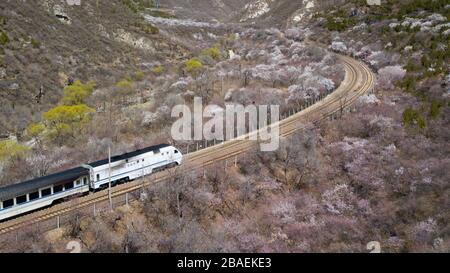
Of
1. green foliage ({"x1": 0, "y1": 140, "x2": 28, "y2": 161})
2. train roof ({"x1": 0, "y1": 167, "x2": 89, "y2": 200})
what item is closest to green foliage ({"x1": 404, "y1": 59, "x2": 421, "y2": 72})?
train roof ({"x1": 0, "y1": 167, "x2": 89, "y2": 200})

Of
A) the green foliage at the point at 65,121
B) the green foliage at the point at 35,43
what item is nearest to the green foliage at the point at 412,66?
the green foliage at the point at 65,121

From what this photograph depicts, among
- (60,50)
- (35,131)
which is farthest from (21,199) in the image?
(60,50)

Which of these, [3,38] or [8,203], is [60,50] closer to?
[3,38]

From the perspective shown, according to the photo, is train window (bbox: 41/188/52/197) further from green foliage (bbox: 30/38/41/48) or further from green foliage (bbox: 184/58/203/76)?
green foliage (bbox: 30/38/41/48)
